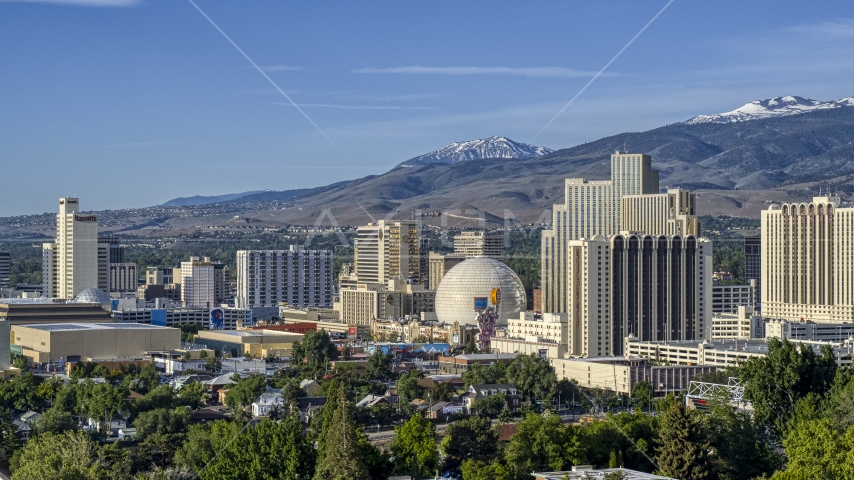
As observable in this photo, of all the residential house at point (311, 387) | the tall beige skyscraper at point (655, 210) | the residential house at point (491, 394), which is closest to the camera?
the residential house at point (491, 394)

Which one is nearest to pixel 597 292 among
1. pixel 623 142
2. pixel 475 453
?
pixel 475 453

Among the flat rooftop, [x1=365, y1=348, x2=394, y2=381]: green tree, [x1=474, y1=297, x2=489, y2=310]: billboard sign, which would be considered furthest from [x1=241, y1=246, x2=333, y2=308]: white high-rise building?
[x1=365, y1=348, x2=394, y2=381]: green tree

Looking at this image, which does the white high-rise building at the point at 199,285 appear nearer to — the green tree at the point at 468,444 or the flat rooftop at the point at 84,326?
the flat rooftop at the point at 84,326

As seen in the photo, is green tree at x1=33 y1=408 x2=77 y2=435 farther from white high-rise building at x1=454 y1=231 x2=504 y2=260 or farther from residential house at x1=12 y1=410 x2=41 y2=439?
white high-rise building at x1=454 y1=231 x2=504 y2=260

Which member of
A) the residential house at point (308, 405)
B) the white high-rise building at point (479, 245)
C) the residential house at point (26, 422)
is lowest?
the residential house at point (26, 422)

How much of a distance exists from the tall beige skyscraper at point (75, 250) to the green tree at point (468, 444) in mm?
52785

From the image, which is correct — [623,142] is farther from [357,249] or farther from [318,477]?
[318,477]

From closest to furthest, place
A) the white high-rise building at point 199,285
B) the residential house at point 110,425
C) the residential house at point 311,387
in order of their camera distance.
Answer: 1. the residential house at point 110,425
2. the residential house at point 311,387
3. the white high-rise building at point 199,285

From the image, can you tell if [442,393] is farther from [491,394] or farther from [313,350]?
[313,350]

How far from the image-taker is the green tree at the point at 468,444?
28078 millimetres

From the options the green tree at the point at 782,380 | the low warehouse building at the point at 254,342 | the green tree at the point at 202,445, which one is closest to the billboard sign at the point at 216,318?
the low warehouse building at the point at 254,342

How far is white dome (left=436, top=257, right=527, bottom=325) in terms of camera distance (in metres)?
67.2

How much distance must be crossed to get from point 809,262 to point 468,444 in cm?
4177

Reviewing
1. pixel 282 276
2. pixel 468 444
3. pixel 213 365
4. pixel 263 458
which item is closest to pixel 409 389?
pixel 213 365
